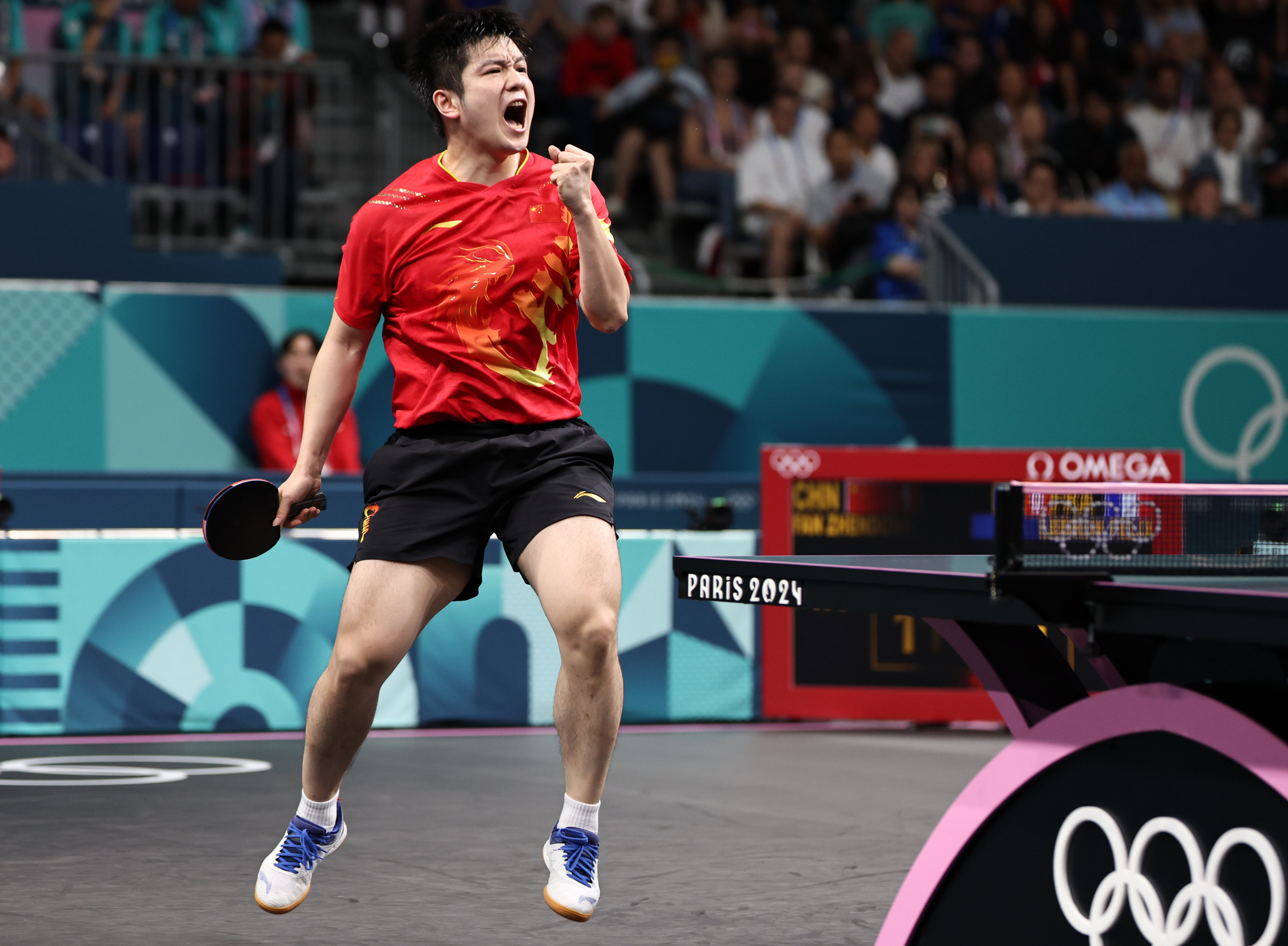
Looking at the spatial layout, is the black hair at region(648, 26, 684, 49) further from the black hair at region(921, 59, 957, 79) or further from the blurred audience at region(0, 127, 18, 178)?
the blurred audience at region(0, 127, 18, 178)

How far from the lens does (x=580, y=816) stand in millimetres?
3949

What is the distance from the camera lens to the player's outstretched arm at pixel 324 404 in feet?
13.7

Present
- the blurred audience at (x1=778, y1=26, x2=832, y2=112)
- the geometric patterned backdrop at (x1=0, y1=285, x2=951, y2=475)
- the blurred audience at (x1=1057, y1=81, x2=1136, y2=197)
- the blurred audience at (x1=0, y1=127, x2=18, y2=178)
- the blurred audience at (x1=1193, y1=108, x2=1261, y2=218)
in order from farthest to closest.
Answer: the blurred audience at (x1=1193, y1=108, x2=1261, y2=218) → the blurred audience at (x1=1057, y1=81, x2=1136, y2=197) → the blurred audience at (x1=778, y1=26, x2=832, y2=112) → the blurred audience at (x1=0, y1=127, x2=18, y2=178) → the geometric patterned backdrop at (x1=0, y1=285, x2=951, y2=475)

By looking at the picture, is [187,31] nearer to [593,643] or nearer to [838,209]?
[838,209]

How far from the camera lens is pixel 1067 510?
127 inches

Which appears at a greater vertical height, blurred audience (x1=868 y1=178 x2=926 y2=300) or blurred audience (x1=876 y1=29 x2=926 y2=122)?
blurred audience (x1=876 y1=29 x2=926 y2=122)

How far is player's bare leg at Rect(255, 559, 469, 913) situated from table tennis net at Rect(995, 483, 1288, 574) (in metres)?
1.39

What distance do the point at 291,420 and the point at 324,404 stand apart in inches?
236

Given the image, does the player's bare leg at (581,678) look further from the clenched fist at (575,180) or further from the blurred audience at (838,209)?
the blurred audience at (838,209)

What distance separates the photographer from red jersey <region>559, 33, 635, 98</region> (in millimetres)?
13055

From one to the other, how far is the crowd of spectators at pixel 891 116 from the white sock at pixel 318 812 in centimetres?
871

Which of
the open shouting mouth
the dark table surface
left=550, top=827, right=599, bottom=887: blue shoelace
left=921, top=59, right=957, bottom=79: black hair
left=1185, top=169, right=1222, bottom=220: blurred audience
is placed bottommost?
left=550, top=827, right=599, bottom=887: blue shoelace

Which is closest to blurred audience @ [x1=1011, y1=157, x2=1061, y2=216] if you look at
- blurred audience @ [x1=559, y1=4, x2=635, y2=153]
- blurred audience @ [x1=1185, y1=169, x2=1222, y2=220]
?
Answer: blurred audience @ [x1=1185, y1=169, x2=1222, y2=220]

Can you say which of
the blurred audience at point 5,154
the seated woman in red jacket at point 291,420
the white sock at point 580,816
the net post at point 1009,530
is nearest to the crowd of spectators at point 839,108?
the blurred audience at point 5,154
